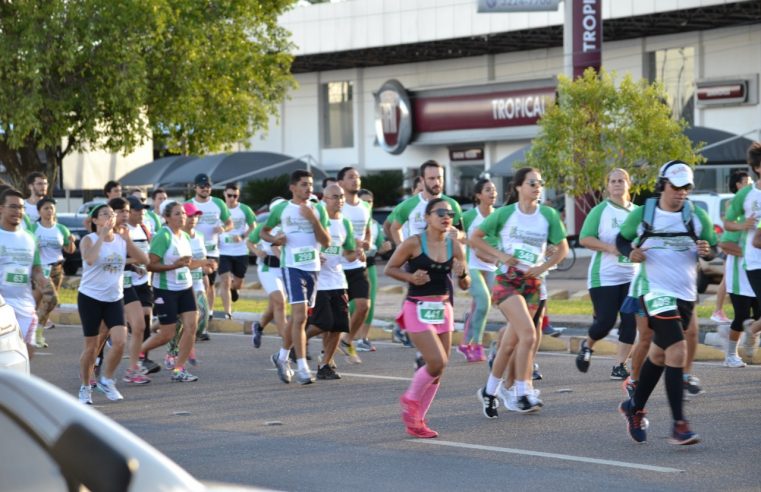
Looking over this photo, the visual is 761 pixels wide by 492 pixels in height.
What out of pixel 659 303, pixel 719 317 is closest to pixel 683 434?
pixel 659 303

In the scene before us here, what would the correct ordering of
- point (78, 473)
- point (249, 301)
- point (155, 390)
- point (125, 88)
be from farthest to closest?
1. point (125, 88)
2. point (249, 301)
3. point (155, 390)
4. point (78, 473)

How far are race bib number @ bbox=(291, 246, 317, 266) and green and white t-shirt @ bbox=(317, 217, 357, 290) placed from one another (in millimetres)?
268

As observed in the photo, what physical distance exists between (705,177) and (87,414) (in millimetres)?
38157

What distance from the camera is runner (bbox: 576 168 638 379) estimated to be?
12.6m

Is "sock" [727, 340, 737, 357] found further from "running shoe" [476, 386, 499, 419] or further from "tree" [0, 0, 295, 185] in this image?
"tree" [0, 0, 295, 185]

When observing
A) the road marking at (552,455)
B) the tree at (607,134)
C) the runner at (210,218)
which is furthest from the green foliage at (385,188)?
the road marking at (552,455)

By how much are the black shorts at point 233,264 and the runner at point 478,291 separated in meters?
5.52

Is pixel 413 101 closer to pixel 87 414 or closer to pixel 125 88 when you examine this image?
pixel 125 88

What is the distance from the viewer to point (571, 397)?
472 inches

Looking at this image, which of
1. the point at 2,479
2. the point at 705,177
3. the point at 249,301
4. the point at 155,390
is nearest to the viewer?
the point at 2,479

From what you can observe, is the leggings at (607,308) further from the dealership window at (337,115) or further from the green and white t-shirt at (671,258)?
the dealership window at (337,115)

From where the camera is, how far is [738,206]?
498 inches

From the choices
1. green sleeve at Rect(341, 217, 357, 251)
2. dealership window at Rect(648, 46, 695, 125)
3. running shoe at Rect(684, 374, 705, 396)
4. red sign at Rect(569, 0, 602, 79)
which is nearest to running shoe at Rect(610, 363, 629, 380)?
running shoe at Rect(684, 374, 705, 396)

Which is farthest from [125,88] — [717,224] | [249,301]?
[717,224]
